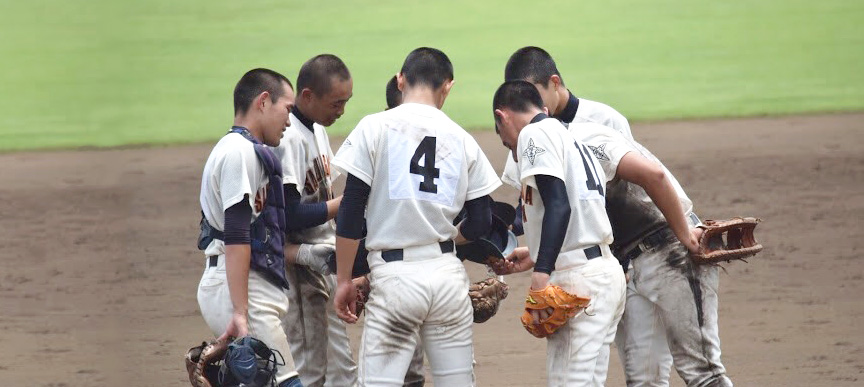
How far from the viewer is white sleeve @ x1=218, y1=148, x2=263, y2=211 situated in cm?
373

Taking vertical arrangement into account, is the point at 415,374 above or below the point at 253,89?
below

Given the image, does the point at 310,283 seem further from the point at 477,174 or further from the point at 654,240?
the point at 654,240

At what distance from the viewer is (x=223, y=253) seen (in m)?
3.97

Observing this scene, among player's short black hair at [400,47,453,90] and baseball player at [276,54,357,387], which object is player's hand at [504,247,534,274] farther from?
player's short black hair at [400,47,453,90]

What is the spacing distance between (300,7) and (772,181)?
810 cm

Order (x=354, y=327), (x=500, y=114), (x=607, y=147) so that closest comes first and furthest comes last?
(x=500, y=114) < (x=607, y=147) < (x=354, y=327)

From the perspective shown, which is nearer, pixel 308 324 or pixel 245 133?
pixel 245 133

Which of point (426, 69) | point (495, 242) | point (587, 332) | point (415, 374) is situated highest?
point (426, 69)

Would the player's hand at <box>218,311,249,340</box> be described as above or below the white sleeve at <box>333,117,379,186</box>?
below

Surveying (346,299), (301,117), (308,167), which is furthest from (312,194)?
(346,299)

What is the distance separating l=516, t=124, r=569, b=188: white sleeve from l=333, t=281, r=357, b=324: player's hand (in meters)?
0.72

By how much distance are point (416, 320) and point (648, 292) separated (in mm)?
1055

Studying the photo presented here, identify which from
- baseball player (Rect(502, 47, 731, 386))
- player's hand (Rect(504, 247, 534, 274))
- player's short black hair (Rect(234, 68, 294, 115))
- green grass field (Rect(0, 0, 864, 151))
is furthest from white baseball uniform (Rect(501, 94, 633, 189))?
green grass field (Rect(0, 0, 864, 151))

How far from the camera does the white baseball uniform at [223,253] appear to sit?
376cm
